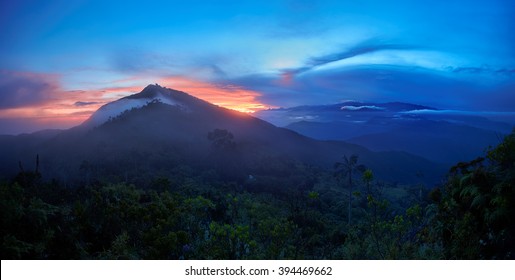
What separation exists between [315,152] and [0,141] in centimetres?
5398

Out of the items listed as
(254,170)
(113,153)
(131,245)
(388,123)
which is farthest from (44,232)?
(254,170)

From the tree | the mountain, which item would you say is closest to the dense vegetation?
the mountain

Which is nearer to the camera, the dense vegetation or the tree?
the dense vegetation

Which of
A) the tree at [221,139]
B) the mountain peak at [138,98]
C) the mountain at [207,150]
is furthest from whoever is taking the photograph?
the tree at [221,139]

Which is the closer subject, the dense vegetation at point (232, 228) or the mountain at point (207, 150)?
the dense vegetation at point (232, 228)

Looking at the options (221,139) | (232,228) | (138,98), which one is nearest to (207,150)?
(221,139)

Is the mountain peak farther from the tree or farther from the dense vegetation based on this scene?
the tree

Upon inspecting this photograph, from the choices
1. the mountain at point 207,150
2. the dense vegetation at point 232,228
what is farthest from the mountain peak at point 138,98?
the mountain at point 207,150

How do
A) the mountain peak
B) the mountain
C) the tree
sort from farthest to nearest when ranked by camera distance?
the tree, the mountain, the mountain peak

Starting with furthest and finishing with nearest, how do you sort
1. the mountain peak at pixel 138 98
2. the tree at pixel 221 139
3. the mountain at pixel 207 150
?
the tree at pixel 221 139 < the mountain at pixel 207 150 < the mountain peak at pixel 138 98

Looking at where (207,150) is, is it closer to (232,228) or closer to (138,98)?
(138,98)

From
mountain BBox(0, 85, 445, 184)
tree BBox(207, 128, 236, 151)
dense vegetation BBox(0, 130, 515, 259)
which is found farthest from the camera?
tree BBox(207, 128, 236, 151)

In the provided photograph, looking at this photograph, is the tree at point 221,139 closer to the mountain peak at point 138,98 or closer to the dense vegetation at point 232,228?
the mountain peak at point 138,98
